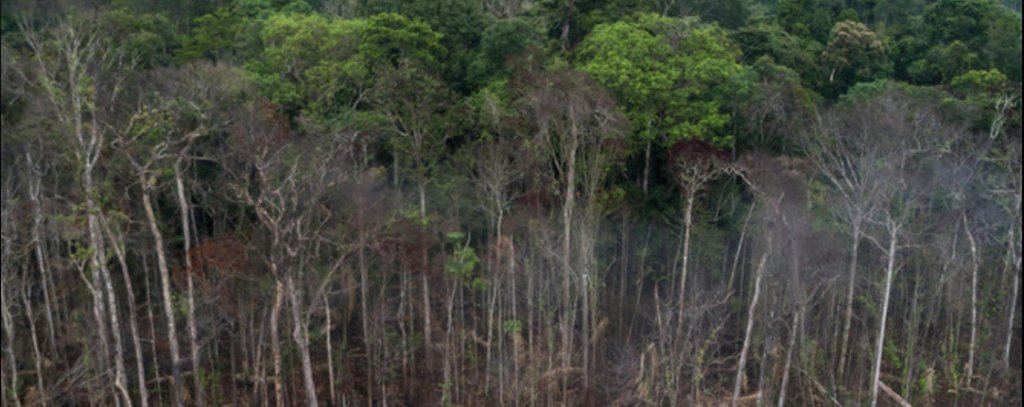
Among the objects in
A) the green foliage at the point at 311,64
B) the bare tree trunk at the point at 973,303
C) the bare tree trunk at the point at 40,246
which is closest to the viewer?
the bare tree trunk at the point at 40,246

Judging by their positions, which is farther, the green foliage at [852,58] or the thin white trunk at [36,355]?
the green foliage at [852,58]

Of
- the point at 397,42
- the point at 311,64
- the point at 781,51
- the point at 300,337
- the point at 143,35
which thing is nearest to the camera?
the point at 300,337

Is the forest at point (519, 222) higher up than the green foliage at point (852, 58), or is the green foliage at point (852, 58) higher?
the green foliage at point (852, 58)

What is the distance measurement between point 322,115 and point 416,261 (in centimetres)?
405

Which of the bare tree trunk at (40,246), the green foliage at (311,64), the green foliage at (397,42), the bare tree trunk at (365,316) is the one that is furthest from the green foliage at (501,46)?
the bare tree trunk at (40,246)

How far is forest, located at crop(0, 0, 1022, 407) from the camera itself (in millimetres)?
18703

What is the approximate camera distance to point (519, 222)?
2103 cm

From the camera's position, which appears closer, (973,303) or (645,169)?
(973,303)

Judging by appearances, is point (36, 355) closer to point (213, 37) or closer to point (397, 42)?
point (213, 37)

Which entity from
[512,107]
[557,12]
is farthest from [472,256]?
[557,12]

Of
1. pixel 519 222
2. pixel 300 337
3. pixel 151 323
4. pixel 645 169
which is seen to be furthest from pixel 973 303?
pixel 151 323

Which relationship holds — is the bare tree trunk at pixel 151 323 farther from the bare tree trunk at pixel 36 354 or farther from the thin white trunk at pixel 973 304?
the thin white trunk at pixel 973 304

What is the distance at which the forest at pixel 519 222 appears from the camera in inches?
736

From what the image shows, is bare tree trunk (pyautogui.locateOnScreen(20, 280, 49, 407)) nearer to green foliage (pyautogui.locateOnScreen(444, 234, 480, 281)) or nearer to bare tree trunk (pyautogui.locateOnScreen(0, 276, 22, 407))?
bare tree trunk (pyautogui.locateOnScreen(0, 276, 22, 407))
